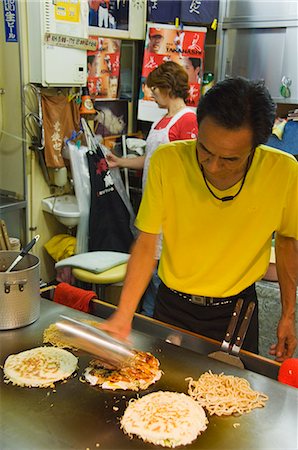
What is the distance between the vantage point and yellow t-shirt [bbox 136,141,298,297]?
1460mm

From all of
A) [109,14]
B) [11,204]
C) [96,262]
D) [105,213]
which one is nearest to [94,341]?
[96,262]

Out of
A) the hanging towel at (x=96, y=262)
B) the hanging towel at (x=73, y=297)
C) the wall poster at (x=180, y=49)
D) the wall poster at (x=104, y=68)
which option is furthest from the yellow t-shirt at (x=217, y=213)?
the wall poster at (x=104, y=68)

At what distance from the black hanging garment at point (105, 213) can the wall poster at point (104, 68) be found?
582 mm

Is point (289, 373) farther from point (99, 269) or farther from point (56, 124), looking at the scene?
point (56, 124)

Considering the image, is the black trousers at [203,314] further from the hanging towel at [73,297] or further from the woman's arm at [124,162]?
the woman's arm at [124,162]

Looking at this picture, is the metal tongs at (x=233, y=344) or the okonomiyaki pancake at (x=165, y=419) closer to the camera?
the okonomiyaki pancake at (x=165, y=419)

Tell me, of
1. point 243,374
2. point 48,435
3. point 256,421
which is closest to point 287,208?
point 243,374

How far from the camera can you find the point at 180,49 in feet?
12.6

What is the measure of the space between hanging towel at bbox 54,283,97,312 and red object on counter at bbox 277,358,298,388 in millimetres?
720

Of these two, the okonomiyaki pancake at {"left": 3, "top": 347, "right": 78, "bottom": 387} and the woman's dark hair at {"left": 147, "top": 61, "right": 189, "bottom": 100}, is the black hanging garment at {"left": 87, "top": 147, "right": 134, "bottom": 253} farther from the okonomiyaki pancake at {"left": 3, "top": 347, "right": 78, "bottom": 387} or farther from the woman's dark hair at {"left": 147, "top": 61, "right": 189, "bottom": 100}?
the okonomiyaki pancake at {"left": 3, "top": 347, "right": 78, "bottom": 387}

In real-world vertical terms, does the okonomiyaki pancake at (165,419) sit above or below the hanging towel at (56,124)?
below

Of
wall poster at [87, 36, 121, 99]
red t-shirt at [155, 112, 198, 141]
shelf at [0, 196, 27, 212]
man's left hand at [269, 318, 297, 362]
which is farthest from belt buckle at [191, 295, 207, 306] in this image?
wall poster at [87, 36, 121, 99]

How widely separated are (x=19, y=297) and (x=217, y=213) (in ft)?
2.19

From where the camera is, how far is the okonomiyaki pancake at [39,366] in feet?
4.26
